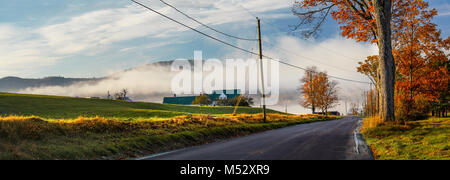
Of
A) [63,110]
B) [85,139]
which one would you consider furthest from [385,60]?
[63,110]

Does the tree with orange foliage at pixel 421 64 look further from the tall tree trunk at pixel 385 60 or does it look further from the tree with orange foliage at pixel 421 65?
the tall tree trunk at pixel 385 60

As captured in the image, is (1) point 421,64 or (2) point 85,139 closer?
(2) point 85,139

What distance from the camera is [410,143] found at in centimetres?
1381

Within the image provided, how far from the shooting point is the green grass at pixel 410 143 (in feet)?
35.8

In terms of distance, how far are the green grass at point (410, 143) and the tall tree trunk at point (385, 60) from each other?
1.65 m

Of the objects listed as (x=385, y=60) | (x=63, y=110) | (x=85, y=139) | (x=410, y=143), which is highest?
(x=385, y=60)

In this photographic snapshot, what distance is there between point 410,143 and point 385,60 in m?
8.37

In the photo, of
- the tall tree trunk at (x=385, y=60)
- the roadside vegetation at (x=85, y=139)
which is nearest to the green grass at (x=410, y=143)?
the tall tree trunk at (x=385, y=60)

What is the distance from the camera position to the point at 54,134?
12.4m

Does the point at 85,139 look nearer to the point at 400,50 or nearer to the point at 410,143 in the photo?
the point at 410,143

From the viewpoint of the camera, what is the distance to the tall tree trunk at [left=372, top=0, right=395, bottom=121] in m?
20.5
